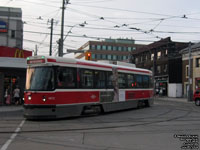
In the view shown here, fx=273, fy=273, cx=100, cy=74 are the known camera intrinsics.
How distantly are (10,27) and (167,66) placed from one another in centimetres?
2767

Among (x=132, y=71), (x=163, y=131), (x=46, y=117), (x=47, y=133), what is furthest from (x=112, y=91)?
(x=47, y=133)

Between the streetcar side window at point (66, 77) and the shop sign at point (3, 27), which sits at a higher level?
the shop sign at point (3, 27)

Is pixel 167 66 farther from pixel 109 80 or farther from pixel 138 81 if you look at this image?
pixel 109 80

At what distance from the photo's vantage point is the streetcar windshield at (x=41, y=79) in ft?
42.1

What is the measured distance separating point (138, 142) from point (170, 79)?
42.0m

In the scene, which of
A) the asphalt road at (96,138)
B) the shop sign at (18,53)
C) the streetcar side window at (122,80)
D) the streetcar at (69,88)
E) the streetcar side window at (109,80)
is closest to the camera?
the asphalt road at (96,138)

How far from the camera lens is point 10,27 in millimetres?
40000

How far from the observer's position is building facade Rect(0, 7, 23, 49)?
3897 cm

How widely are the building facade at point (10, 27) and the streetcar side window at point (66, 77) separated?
27639 millimetres

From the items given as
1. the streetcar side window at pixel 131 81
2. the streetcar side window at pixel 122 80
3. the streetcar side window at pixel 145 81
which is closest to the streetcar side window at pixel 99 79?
the streetcar side window at pixel 122 80

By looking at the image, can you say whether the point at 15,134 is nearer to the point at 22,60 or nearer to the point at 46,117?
the point at 46,117

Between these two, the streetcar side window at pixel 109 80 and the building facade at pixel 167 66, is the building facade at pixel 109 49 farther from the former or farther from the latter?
the streetcar side window at pixel 109 80

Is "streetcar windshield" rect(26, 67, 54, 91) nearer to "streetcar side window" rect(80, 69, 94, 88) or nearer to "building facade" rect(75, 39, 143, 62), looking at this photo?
"streetcar side window" rect(80, 69, 94, 88)

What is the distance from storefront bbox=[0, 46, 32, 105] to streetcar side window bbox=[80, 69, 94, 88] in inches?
291
